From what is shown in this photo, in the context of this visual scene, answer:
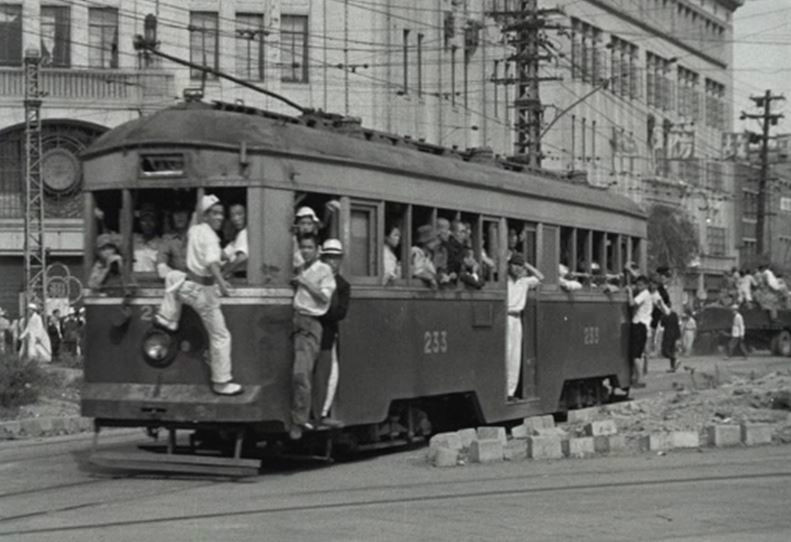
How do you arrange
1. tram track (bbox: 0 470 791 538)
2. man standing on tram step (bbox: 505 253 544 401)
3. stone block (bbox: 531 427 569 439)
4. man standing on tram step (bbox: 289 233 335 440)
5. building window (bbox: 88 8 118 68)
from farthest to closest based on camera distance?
building window (bbox: 88 8 118 68) → man standing on tram step (bbox: 505 253 544 401) → stone block (bbox: 531 427 569 439) → man standing on tram step (bbox: 289 233 335 440) → tram track (bbox: 0 470 791 538)

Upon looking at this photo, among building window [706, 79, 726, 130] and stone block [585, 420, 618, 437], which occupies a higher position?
building window [706, 79, 726, 130]

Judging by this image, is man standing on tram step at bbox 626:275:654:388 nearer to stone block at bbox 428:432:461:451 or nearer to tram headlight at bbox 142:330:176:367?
stone block at bbox 428:432:461:451

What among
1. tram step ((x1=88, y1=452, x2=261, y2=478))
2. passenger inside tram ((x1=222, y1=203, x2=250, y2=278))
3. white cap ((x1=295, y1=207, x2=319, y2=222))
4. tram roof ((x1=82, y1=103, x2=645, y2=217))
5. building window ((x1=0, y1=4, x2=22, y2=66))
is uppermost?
building window ((x1=0, y1=4, x2=22, y2=66))

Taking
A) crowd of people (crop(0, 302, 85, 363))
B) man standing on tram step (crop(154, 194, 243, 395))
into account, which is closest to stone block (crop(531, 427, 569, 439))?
man standing on tram step (crop(154, 194, 243, 395))

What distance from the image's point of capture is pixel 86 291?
15406 mm

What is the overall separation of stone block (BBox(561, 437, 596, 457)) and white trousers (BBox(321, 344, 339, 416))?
2.28 meters

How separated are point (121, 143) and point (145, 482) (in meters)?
2.81

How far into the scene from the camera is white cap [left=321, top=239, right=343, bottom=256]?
50.1ft

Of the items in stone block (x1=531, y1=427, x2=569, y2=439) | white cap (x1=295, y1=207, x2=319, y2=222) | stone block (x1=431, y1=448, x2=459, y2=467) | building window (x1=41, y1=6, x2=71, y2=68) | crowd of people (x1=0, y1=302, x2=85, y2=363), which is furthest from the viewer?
building window (x1=41, y1=6, x2=71, y2=68)

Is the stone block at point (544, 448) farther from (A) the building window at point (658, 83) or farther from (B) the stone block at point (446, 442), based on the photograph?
(A) the building window at point (658, 83)

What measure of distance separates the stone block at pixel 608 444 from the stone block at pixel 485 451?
105 cm

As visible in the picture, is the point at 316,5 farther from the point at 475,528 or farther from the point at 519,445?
the point at 475,528

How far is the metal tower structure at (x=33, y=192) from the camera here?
43.0m

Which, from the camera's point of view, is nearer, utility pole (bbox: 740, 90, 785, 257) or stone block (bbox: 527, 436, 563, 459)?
stone block (bbox: 527, 436, 563, 459)
